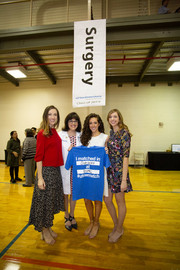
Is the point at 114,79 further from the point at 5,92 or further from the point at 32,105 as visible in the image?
the point at 5,92

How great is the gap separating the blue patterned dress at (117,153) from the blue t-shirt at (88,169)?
3.6 inches

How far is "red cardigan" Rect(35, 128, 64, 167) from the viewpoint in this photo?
1.68m

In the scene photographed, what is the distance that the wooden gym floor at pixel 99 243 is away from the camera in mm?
1574

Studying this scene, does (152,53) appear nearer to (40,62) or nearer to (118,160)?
(40,62)

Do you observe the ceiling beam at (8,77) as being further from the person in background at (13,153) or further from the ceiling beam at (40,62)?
the person in background at (13,153)

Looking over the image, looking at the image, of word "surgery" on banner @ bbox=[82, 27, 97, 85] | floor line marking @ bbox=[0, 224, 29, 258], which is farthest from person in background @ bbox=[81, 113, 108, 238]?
floor line marking @ bbox=[0, 224, 29, 258]

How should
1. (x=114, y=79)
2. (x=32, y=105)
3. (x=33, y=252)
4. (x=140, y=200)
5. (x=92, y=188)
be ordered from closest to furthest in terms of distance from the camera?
(x=33, y=252), (x=92, y=188), (x=140, y=200), (x=114, y=79), (x=32, y=105)

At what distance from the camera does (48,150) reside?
1.73 metres

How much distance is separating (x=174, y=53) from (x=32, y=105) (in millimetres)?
6655

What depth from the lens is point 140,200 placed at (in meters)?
3.22

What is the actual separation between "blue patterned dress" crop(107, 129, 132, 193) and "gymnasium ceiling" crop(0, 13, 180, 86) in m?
2.47

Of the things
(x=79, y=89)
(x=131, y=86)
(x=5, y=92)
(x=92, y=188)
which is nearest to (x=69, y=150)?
(x=92, y=188)

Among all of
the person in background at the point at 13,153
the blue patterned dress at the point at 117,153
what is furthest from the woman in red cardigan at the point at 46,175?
the person in background at the point at 13,153

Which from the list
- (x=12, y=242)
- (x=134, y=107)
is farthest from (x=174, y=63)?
(x=12, y=242)
